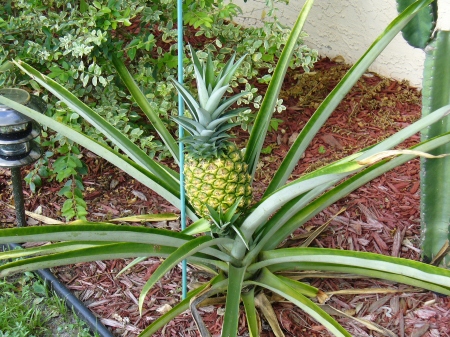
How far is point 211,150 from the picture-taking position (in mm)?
1595

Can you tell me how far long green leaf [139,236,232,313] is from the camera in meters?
1.37

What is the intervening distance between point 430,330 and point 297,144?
0.84 metres

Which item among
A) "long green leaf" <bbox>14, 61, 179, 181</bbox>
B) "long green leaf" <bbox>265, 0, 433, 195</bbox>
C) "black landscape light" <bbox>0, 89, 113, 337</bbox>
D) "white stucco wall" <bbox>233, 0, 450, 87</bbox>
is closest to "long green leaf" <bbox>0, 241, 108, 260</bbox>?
"long green leaf" <bbox>14, 61, 179, 181</bbox>

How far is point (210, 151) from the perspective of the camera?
1592 mm

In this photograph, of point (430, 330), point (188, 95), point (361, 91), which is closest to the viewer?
Result: point (188, 95)

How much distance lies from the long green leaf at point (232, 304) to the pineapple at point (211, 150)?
23 cm

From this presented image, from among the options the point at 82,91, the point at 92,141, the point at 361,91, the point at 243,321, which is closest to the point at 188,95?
the point at 92,141

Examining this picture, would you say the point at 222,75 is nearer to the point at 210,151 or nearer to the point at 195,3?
the point at 210,151

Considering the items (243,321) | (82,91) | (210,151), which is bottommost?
(243,321)

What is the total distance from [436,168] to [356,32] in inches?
62.5

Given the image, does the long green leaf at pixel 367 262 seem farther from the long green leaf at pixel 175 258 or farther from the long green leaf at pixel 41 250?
the long green leaf at pixel 41 250

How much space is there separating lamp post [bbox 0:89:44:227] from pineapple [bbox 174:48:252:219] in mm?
733

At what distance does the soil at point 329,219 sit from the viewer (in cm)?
193

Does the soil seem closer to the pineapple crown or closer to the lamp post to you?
the lamp post
